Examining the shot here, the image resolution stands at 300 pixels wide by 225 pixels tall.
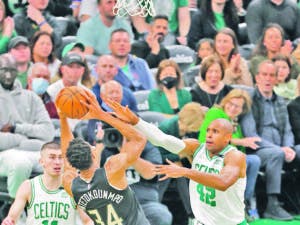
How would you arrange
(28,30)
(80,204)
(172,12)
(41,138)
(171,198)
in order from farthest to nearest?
1. (172,12)
2. (28,30)
3. (171,198)
4. (41,138)
5. (80,204)

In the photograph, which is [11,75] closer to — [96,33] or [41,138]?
[41,138]

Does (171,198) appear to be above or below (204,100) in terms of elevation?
below

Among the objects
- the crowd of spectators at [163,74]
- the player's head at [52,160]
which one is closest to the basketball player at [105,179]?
the player's head at [52,160]

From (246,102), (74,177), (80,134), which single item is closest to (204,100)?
(246,102)

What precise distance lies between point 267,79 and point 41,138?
2875 millimetres

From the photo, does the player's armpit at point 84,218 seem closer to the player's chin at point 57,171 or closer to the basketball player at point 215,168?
the player's chin at point 57,171

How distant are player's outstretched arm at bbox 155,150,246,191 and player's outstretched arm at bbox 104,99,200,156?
40cm

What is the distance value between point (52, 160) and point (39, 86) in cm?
204

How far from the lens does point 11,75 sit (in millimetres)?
10625

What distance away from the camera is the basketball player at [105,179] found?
808 cm

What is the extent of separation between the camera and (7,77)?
34.8 ft

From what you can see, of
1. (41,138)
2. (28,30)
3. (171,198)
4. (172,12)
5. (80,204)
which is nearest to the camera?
(80,204)

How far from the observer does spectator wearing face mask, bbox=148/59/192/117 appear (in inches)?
449

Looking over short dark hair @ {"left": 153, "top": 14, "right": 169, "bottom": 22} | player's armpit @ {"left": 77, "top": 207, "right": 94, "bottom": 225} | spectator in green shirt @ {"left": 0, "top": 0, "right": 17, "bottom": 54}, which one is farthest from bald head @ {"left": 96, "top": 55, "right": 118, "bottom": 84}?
player's armpit @ {"left": 77, "top": 207, "right": 94, "bottom": 225}
